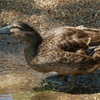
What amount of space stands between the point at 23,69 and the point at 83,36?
1.55 metres

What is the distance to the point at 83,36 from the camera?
553cm

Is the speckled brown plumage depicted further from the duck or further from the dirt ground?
the dirt ground

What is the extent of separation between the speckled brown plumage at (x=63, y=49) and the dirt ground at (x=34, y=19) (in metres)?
0.57

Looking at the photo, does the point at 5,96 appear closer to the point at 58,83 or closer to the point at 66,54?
the point at 58,83

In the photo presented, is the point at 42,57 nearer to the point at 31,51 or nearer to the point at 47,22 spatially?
the point at 31,51

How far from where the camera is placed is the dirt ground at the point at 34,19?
6141mm

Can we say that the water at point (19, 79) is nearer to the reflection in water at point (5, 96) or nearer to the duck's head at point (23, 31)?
the reflection in water at point (5, 96)

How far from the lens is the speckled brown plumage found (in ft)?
17.5

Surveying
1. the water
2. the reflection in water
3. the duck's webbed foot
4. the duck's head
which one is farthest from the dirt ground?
the duck's head

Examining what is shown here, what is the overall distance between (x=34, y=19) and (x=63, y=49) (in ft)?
9.00

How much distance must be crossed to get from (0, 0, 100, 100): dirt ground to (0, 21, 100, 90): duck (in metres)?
0.56

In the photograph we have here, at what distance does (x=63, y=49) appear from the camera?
5.39 m

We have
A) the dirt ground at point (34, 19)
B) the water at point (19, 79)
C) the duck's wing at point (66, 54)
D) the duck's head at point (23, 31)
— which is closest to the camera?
the duck's wing at point (66, 54)

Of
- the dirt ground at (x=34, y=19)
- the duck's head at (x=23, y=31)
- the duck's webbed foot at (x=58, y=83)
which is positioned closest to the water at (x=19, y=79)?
the dirt ground at (x=34, y=19)
